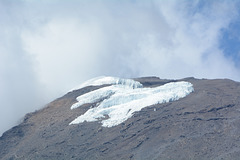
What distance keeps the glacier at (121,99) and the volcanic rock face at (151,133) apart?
1.28 meters

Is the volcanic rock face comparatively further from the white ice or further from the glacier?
the white ice

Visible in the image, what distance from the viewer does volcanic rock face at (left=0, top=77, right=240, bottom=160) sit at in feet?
185

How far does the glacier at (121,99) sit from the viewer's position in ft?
235

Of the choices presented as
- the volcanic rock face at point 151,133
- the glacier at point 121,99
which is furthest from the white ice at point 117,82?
the volcanic rock face at point 151,133

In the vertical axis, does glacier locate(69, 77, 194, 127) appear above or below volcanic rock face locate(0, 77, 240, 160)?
above

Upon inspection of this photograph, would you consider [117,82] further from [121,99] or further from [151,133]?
[151,133]

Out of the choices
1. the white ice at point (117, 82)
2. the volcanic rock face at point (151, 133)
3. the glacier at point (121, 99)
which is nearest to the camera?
the volcanic rock face at point (151, 133)

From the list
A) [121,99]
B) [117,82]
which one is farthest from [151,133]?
[117,82]

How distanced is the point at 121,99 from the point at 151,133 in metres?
16.1

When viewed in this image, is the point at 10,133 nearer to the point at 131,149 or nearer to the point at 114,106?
the point at 114,106

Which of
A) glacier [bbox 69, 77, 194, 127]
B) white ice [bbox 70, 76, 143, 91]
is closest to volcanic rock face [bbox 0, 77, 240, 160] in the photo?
glacier [bbox 69, 77, 194, 127]

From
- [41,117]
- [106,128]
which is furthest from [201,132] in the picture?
[41,117]

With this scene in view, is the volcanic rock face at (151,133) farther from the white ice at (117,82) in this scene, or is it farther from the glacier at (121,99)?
the white ice at (117,82)

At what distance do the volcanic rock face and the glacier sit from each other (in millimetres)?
1281
